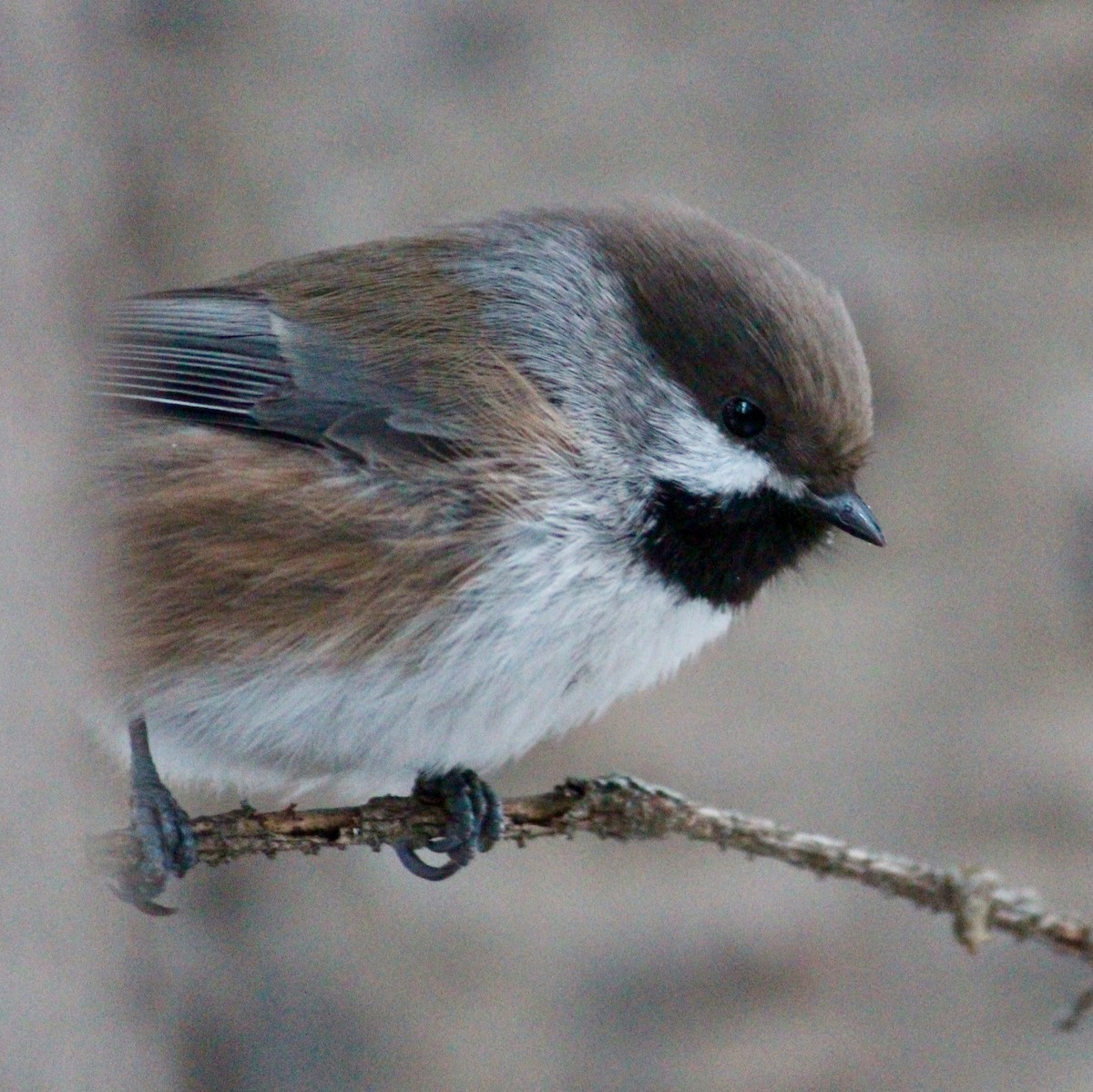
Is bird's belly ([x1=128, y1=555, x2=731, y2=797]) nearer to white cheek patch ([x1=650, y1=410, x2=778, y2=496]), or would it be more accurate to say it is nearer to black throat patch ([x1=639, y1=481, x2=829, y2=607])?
black throat patch ([x1=639, y1=481, x2=829, y2=607])

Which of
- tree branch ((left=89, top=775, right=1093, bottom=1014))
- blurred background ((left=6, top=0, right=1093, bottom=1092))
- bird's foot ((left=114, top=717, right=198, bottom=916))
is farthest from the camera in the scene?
blurred background ((left=6, top=0, right=1093, bottom=1092))

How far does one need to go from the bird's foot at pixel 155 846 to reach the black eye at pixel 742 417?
0.94 metres

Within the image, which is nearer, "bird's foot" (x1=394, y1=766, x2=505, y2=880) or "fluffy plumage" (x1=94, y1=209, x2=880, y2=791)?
"fluffy plumage" (x1=94, y1=209, x2=880, y2=791)

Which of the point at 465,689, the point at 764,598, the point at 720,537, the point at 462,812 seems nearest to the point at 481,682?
the point at 465,689

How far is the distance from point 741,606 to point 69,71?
1.24 metres

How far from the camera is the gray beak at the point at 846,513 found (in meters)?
1.83

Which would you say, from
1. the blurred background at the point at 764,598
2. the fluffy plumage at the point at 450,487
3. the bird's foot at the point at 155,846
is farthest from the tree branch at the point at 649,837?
the blurred background at the point at 764,598

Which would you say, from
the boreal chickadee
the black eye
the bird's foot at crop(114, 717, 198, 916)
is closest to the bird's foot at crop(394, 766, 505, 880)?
the boreal chickadee

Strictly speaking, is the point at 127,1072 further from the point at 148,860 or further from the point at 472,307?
the point at 472,307

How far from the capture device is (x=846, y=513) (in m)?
1.84

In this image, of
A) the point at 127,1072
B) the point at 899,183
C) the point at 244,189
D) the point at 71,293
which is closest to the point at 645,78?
the point at 899,183

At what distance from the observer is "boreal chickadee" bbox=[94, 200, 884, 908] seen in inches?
68.0

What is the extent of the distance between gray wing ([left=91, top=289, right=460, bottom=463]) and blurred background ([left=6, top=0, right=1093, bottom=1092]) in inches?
35.8

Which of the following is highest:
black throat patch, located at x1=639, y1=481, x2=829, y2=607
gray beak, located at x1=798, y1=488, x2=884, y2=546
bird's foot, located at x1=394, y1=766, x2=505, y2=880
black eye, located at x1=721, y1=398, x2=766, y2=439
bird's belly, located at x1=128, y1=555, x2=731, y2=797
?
black eye, located at x1=721, y1=398, x2=766, y2=439
